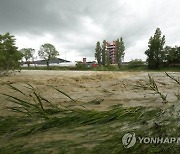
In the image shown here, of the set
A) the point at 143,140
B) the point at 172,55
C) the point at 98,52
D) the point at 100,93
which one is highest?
the point at 98,52

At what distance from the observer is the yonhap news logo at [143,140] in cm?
219

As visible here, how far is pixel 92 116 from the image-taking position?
136 inches

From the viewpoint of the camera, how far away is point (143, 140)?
2.36 metres

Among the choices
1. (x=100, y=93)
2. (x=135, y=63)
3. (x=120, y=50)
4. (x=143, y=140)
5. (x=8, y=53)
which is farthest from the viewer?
(x=120, y=50)

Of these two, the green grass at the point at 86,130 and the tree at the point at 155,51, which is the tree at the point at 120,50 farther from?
the green grass at the point at 86,130

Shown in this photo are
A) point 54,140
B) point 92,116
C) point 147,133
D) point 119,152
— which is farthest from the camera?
point 92,116

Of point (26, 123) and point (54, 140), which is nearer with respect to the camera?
point (54, 140)

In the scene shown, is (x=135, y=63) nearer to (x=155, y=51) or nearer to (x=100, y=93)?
(x=155, y=51)

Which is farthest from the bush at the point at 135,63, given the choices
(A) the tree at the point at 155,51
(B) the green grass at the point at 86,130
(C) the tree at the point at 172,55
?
(B) the green grass at the point at 86,130

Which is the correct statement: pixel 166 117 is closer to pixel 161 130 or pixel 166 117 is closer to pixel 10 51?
pixel 161 130

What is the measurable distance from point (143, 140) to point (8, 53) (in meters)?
17.9

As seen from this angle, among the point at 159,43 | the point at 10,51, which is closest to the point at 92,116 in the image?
the point at 10,51

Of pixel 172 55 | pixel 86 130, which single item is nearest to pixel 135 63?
pixel 172 55

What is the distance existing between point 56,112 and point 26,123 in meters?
0.53
